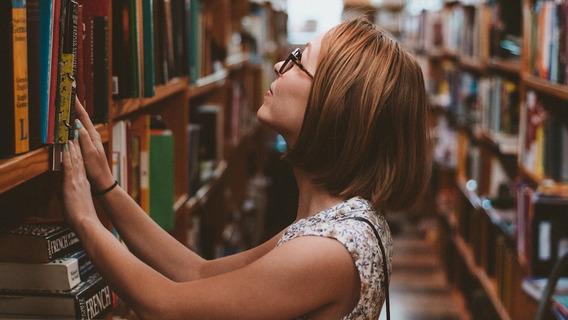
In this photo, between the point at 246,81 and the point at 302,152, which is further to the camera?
the point at 246,81

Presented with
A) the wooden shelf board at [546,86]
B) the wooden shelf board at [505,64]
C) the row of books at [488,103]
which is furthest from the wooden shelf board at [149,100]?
the row of books at [488,103]

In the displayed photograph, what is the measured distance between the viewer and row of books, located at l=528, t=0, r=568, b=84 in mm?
2326

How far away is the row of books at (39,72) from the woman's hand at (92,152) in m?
0.04

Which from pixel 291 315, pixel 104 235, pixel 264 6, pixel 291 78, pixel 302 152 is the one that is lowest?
pixel 291 315

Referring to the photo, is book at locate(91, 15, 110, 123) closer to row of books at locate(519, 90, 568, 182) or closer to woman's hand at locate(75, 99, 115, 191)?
woman's hand at locate(75, 99, 115, 191)

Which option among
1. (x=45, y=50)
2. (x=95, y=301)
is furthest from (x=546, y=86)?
(x=45, y=50)

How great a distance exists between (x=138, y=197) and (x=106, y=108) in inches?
18.8

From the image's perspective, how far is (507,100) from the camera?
340 cm

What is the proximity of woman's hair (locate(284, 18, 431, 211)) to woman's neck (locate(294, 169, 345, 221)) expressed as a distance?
17 mm

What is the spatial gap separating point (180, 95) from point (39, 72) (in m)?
1.31

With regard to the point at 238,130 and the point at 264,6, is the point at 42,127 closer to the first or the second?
the point at 238,130

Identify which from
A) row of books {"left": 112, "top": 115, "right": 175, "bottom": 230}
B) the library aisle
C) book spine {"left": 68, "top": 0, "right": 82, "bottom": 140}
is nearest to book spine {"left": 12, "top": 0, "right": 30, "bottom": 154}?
book spine {"left": 68, "top": 0, "right": 82, "bottom": 140}

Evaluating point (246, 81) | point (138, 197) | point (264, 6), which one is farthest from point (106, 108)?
point (264, 6)

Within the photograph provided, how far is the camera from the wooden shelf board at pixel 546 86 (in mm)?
2243
